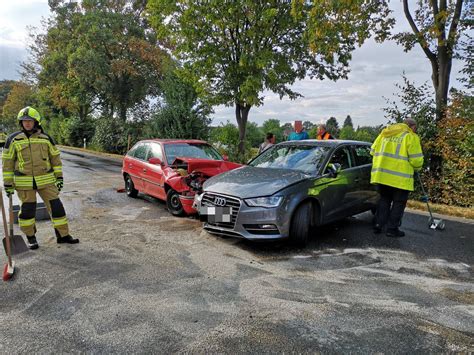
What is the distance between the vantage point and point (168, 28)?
1438 centimetres

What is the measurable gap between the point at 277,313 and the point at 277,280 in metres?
0.72

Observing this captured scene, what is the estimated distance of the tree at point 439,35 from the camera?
8.80m

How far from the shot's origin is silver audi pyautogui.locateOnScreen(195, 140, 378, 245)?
4.55 metres

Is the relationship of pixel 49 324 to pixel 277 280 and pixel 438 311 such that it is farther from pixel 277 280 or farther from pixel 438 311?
pixel 438 311

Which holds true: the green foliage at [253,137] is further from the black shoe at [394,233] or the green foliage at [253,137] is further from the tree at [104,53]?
the black shoe at [394,233]

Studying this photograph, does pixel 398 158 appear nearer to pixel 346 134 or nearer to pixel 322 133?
pixel 322 133

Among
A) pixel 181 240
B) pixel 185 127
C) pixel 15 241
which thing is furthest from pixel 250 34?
pixel 15 241

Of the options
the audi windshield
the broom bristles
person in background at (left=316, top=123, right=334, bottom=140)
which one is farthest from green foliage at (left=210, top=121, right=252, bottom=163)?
the broom bristles

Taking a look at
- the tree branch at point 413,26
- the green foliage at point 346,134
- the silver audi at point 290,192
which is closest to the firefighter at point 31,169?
the silver audi at point 290,192

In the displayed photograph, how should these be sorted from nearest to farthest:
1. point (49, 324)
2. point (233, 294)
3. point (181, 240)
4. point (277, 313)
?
point (49, 324) → point (277, 313) → point (233, 294) → point (181, 240)

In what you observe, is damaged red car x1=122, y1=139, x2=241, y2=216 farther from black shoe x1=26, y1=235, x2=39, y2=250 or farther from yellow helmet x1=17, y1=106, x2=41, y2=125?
yellow helmet x1=17, y1=106, x2=41, y2=125

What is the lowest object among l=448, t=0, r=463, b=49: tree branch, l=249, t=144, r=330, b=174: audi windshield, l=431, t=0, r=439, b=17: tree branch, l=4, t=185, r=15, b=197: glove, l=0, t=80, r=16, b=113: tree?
l=4, t=185, r=15, b=197: glove

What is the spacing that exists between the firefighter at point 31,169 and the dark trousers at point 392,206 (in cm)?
490

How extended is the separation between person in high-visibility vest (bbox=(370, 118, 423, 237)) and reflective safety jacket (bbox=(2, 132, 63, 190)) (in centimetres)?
487
